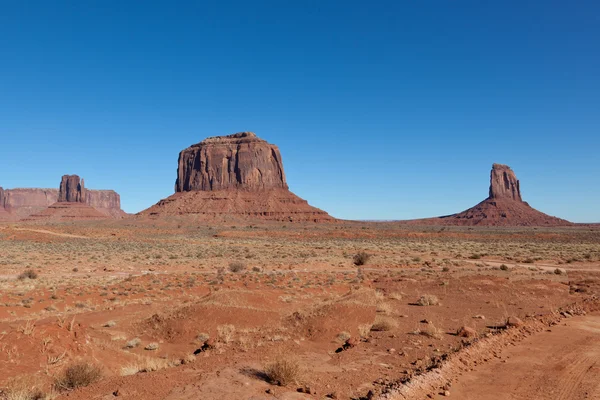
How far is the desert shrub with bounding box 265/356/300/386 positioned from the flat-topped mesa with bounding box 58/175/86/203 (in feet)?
658

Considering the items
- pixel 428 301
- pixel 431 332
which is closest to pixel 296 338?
pixel 431 332

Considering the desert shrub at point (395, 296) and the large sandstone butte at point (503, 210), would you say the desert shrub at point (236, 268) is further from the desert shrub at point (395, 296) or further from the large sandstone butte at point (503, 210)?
the large sandstone butte at point (503, 210)

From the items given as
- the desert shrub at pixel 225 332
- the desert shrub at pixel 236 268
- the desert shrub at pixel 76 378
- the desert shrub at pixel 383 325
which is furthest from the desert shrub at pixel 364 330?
the desert shrub at pixel 236 268

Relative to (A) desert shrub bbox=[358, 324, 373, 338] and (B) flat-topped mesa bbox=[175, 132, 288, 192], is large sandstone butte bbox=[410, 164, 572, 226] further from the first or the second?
(A) desert shrub bbox=[358, 324, 373, 338]

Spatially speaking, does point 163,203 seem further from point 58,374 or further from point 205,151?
point 58,374

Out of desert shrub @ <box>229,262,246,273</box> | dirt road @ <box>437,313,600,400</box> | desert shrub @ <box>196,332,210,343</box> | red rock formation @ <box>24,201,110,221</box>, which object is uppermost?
red rock formation @ <box>24,201,110,221</box>

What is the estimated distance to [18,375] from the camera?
7.74m

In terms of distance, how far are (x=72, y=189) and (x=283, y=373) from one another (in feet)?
665

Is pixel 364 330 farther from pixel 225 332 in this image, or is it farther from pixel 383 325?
pixel 225 332

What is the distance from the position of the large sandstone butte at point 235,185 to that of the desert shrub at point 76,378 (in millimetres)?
103903

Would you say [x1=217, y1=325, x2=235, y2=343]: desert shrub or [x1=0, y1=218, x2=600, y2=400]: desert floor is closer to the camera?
[x1=0, y1=218, x2=600, y2=400]: desert floor

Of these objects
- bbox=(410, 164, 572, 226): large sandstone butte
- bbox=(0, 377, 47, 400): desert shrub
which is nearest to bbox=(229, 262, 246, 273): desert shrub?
bbox=(0, 377, 47, 400): desert shrub

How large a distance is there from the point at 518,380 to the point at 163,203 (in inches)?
5008

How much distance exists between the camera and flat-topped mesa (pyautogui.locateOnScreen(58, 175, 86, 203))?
182m
